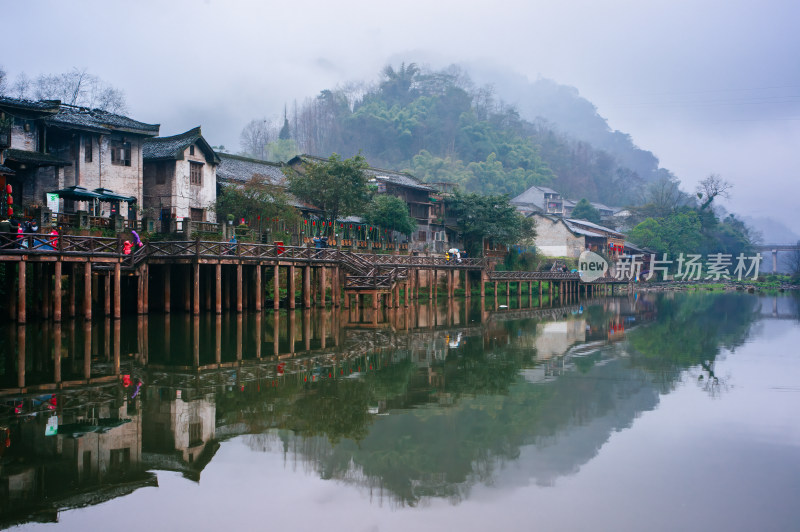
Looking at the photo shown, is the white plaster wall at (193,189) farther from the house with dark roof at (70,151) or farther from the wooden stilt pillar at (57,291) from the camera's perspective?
the wooden stilt pillar at (57,291)

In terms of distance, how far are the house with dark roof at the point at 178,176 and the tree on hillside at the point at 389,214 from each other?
12.7m

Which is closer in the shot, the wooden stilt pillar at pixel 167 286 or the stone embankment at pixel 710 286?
the wooden stilt pillar at pixel 167 286

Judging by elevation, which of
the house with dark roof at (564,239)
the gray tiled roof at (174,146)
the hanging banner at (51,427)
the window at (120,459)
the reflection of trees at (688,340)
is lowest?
the reflection of trees at (688,340)

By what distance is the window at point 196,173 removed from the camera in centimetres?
4019

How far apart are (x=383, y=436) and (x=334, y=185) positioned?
3447 cm

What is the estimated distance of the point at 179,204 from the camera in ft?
129

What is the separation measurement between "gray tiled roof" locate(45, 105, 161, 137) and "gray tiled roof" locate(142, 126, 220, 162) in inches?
58.5

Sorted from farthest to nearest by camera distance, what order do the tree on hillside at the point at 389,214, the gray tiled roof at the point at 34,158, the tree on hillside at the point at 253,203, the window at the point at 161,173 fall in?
the tree on hillside at the point at 389,214
the tree on hillside at the point at 253,203
the window at the point at 161,173
the gray tiled roof at the point at 34,158

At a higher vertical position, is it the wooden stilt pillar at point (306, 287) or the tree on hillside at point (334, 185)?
the tree on hillside at point (334, 185)

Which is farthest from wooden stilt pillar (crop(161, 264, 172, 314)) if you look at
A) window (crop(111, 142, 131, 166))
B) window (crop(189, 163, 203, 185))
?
window (crop(189, 163, 203, 185))

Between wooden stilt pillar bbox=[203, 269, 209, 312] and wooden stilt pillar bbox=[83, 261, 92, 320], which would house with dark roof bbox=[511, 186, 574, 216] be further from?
wooden stilt pillar bbox=[83, 261, 92, 320]

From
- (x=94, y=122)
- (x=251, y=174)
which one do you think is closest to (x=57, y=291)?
(x=94, y=122)

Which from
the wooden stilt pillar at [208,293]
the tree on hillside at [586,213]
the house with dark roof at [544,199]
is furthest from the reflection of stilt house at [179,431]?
the house with dark roof at [544,199]

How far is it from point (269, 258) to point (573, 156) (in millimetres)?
128257
